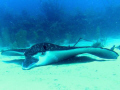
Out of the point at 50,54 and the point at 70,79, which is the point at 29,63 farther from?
the point at 70,79

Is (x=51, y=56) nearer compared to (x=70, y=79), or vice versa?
(x=70, y=79)

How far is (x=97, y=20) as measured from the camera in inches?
923

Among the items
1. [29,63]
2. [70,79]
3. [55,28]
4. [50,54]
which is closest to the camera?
[70,79]

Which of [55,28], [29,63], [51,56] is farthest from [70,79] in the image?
[55,28]

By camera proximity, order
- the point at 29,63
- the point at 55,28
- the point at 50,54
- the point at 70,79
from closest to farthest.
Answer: the point at 70,79 < the point at 29,63 < the point at 50,54 < the point at 55,28

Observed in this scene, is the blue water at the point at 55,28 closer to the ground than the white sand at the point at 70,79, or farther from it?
farther from it

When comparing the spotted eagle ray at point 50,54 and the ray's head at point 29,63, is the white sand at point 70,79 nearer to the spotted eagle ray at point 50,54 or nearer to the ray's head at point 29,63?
the ray's head at point 29,63

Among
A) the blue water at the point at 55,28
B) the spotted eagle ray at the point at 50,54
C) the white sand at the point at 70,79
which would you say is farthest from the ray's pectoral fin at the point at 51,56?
the blue water at the point at 55,28

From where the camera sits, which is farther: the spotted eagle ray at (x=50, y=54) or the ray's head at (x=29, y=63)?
the spotted eagle ray at (x=50, y=54)

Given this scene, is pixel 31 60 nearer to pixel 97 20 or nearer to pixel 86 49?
pixel 86 49

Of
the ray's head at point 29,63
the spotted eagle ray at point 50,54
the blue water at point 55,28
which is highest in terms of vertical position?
the blue water at point 55,28

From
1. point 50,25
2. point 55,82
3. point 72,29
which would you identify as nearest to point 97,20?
point 72,29

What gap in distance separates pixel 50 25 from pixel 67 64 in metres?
13.9

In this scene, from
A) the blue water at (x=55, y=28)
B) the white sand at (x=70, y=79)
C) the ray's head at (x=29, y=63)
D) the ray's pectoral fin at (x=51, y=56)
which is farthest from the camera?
the blue water at (x=55, y=28)
